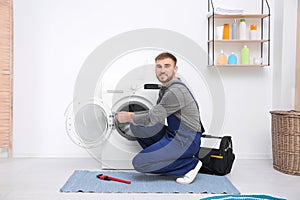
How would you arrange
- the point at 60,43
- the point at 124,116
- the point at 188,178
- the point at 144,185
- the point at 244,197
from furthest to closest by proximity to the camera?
1. the point at 60,43
2. the point at 124,116
3. the point at 188,178
4. the point at 144,185
5. the point at 244,197

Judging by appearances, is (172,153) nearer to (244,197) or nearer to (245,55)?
(244,197)

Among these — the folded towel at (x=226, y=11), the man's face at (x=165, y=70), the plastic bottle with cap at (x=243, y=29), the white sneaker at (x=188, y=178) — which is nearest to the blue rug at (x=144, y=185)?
the white sneaker at (x=188, y=178)

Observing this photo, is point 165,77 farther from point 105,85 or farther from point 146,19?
point 146,19

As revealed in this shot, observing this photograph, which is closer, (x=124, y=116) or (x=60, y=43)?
(x=124, y=116)

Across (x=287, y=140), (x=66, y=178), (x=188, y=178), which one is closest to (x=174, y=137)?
(x=188, y=178)

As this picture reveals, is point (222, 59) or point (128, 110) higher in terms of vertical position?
point (222, 59)

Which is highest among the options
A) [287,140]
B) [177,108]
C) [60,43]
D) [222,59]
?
[60,43]

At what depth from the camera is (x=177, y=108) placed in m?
3.36

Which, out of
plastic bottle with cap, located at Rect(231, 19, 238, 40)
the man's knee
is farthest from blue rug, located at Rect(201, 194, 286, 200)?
plastic bottle with cap, located at Rect(231, 19, 238, 40)

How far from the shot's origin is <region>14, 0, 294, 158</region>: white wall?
4.34 m

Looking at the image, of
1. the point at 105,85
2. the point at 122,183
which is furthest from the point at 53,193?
the point at 105,85

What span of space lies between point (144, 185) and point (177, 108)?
676mm

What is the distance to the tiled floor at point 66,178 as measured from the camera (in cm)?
289

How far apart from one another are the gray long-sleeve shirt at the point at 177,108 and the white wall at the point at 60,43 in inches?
46.5
